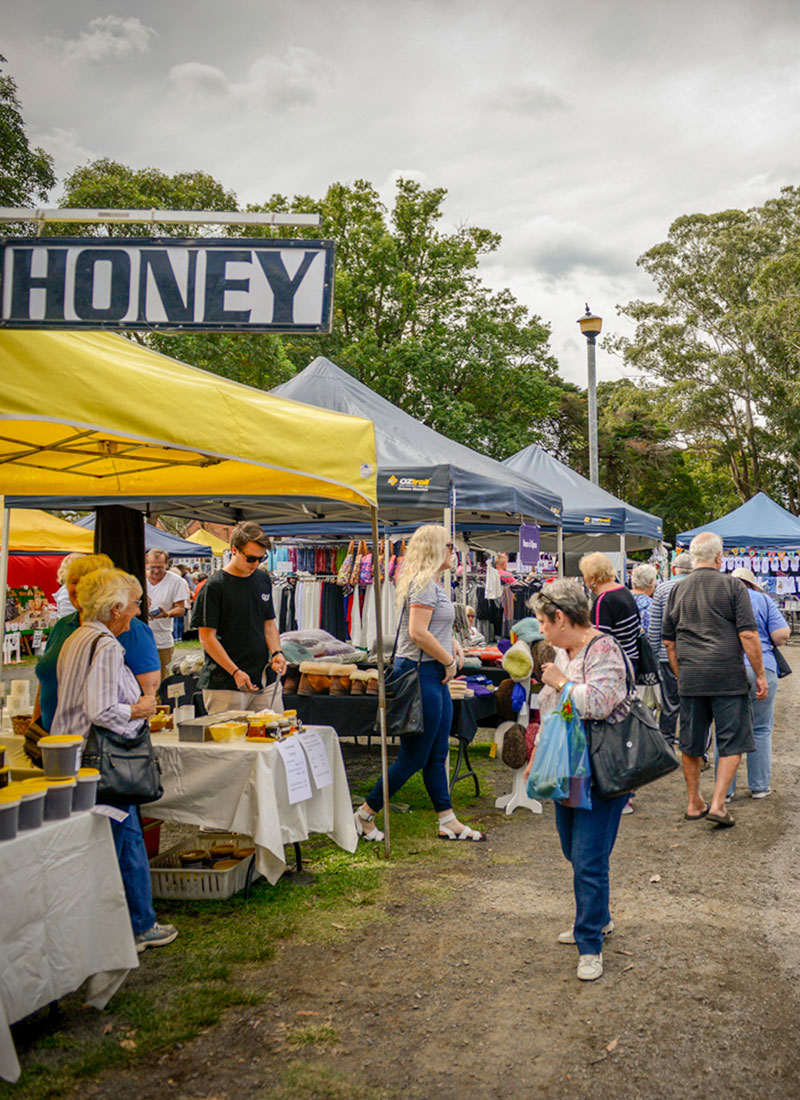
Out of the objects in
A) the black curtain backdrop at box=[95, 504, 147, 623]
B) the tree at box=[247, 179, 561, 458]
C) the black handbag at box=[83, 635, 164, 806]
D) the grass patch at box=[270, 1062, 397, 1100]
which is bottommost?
the grass patch at box=[270, 1062, 397, 1100]

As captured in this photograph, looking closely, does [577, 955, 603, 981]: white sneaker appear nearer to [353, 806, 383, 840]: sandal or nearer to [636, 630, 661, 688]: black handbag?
[353, 806, 383, 840]: sandal

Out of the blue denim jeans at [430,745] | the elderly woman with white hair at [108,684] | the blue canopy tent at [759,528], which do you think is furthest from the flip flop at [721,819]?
the blue canopy tent at [759,528]

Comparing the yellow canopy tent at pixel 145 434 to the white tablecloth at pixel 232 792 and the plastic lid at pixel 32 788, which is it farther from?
the plastic lid at pixel 32 788

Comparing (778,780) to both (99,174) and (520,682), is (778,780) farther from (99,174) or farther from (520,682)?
(99,174)

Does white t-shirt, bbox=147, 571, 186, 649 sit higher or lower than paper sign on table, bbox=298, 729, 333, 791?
higher

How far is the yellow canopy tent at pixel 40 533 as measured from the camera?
15.0 meters

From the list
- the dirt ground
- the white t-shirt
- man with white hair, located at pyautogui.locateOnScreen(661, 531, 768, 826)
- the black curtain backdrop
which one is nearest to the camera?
the dirt ground

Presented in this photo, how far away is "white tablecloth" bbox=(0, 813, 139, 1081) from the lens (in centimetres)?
265

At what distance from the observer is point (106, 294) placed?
9.09 feet

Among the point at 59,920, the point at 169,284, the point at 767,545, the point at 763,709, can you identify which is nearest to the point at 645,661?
the point at 763,709

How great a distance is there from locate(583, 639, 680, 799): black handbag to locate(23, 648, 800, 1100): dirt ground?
821 millimetres

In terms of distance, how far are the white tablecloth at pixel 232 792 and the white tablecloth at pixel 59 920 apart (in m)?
0.97

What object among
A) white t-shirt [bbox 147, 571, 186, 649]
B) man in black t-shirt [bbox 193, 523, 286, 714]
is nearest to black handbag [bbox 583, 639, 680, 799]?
man in black t-shirt [bbox 193, 523, 286, 714]

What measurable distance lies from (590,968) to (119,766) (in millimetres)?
2007
